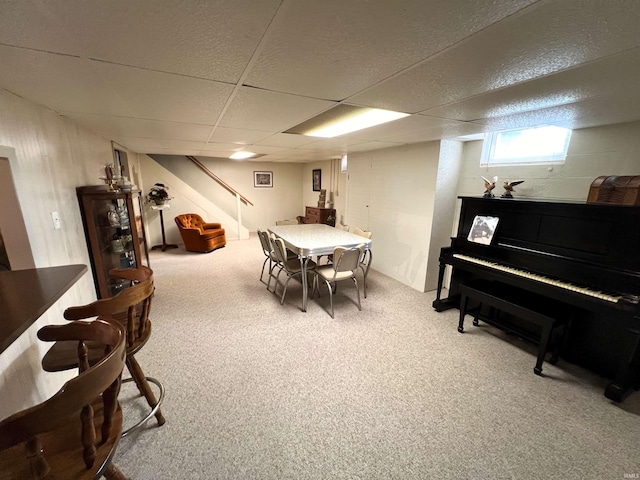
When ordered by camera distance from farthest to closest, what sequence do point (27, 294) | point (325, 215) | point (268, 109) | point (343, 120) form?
point (325, 215), point (343, 120), point (268, 109), point (27, 294)

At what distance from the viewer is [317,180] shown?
262 inches

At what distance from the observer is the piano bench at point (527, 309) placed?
6.40 ft

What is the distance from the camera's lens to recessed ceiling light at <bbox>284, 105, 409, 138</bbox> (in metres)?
1.89

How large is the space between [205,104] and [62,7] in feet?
3.33

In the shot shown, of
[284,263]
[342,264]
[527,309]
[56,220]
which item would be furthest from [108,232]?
[527,309]

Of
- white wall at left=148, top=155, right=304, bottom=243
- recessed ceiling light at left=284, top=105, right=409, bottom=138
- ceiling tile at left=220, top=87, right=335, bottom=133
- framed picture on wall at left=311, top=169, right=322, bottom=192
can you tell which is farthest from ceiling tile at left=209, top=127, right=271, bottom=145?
framed picture on wall at left=311, top=169, right=322, bottom=192

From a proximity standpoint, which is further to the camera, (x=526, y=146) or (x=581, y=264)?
(x=526, y=146)

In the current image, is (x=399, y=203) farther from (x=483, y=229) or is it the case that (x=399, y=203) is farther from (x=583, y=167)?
(x=583, y=167)

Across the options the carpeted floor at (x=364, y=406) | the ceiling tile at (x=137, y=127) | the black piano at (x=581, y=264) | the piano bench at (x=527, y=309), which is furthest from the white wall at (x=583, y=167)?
the ceiling tile at (x=137, y=127)

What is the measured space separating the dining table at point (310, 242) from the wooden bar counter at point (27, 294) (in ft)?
6.25

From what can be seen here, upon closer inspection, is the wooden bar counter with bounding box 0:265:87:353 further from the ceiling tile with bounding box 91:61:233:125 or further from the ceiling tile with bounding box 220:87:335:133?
the ceiling tile with bounding box 220:87:335:133

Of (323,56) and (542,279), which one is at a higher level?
(323,56)

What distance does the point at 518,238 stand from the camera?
7.79 feet

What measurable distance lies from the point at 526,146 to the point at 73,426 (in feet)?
12.9
